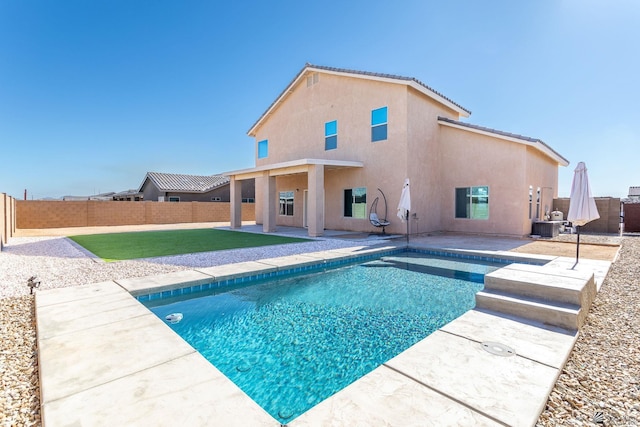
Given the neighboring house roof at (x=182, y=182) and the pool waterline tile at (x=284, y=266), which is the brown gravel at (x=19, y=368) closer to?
the pool waterline tile at (x=284, y=266)

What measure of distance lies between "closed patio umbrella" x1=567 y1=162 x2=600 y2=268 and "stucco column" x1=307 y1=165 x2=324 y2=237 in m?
9.19

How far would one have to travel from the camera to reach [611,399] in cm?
262

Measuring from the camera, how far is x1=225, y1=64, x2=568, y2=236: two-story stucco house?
14117mm

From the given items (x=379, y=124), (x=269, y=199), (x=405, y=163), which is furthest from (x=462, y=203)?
(x=269, y=199)

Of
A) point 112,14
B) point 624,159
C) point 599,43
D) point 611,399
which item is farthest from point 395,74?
point 624,159

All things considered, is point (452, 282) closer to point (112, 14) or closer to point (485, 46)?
point (485, 46)

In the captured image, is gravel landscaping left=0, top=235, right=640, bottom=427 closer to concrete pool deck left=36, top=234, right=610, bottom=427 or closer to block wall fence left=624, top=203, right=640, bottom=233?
concrete pool deck left=36, top=234, right=610, bottom=427

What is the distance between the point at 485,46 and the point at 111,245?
19.4 metres

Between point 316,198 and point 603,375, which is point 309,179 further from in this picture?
point 603,375

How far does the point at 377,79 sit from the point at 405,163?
179 inches

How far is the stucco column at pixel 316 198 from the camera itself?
1418cm

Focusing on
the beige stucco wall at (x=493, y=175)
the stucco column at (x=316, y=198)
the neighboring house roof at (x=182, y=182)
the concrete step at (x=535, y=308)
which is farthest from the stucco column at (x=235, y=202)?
the concrete step at (x=535, y=308)

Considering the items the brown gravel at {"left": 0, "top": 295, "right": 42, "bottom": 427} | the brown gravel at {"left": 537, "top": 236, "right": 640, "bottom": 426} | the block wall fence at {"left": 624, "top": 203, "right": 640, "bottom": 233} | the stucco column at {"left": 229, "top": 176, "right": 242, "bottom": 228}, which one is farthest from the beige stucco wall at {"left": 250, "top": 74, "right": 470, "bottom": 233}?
the brown gravel at {"left": 0, "top": 295, "right": 42, "bottom": 427}

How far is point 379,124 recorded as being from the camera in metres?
15.4
